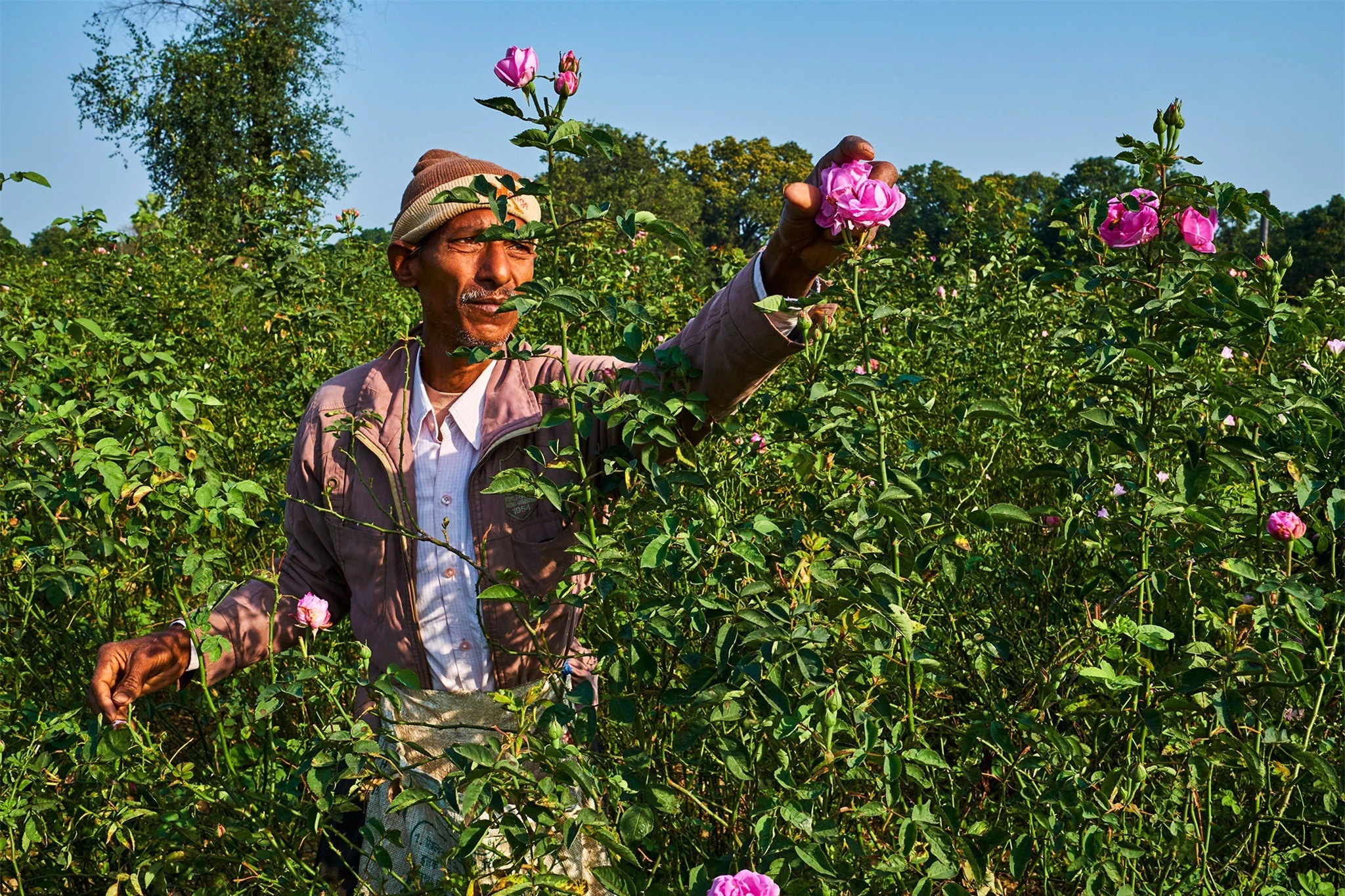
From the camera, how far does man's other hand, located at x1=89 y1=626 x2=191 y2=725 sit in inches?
66.1

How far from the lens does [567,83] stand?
121 cm

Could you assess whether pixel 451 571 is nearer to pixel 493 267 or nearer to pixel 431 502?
pixel 431 502

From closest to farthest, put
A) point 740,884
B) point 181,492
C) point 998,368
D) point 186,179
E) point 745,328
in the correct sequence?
point 740,884
point 745,328
point 181,492
point 998,368
point 186,179

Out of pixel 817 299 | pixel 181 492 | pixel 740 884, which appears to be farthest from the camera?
pixel 181 492

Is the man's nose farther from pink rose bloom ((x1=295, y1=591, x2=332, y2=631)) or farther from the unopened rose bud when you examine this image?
the unopened rose bud

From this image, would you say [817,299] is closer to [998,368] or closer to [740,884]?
[740,884]

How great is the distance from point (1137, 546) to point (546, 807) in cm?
86

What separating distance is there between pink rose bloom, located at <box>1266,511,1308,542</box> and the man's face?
1.26 meters

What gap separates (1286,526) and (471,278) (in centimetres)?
137

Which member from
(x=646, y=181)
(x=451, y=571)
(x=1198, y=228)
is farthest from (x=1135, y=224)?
(x=646, y=181)

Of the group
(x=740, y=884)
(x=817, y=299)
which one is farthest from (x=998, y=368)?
(x=740, y=884)

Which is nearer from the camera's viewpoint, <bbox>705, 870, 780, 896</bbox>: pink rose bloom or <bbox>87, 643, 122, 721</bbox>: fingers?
<bbox>705, 870, 780, 896</bbox>: pink rose bloom

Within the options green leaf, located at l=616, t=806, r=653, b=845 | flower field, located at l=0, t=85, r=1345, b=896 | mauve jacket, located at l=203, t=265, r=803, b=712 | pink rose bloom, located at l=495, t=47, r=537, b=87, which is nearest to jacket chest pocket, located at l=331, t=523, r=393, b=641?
mauve jacket, located at l=203, t=265, r=803, b=712

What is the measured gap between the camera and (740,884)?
3.64ft
